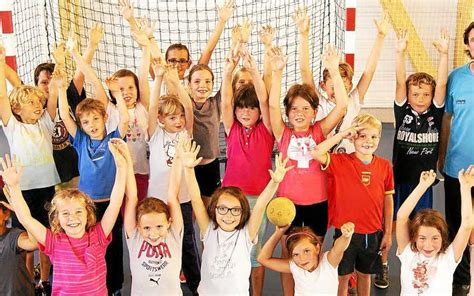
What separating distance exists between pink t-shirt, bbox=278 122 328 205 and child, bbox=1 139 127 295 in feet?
3.41

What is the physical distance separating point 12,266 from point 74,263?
0.44 m

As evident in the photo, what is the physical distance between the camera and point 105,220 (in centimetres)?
296

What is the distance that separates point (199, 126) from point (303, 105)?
2.53ft

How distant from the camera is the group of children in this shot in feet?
9.64

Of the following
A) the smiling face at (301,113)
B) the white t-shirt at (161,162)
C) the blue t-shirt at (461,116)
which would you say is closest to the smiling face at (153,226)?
the white t-shirt at (161,162)

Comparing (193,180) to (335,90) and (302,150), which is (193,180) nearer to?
(302,150)

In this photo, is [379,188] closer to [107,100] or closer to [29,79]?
[107,100]

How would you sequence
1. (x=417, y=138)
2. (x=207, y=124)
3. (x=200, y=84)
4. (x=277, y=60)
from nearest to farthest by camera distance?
1. (x=277, y=60)
2. (x=417, y=138)
3. (x=200, y=84)
4. (x=207, y=124)

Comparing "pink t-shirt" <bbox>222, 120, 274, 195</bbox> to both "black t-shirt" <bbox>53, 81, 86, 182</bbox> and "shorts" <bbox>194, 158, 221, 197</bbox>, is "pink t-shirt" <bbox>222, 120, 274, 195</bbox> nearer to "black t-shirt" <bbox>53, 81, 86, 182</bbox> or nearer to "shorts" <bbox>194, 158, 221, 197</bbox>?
"shorts" <bbox>194, 158, 221, 197</bbox>

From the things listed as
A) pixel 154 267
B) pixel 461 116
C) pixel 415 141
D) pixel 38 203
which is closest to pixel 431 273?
pixel 415 141

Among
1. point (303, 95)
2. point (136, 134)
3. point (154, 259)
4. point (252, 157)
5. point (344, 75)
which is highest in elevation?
point (344, 75)

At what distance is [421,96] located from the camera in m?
3.43

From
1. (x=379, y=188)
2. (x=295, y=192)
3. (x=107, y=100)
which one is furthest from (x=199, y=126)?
(x=379, y=188)

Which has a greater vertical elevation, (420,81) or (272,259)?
(420,81)
